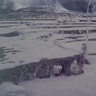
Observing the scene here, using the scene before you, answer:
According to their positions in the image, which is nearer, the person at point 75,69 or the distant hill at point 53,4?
the person at point 75,69

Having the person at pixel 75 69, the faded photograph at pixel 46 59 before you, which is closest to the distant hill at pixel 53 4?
the faded photograph at pixel 46 59

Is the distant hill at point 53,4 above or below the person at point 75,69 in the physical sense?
above

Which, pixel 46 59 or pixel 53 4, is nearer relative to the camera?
pixel 46 59

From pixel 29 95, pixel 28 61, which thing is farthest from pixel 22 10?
pixel 29 95

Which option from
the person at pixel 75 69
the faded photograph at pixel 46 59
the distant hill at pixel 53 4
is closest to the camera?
the faded photograph at pixel 46 59

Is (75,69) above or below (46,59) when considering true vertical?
below

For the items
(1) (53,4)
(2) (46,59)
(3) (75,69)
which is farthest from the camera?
(1) (53,4)

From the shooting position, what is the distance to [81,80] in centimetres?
Answer: 492

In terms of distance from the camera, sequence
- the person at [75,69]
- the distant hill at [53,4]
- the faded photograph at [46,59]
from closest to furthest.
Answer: the faded photograph at [46,59] → the person at [75,69] → the distant hill at [53,4]

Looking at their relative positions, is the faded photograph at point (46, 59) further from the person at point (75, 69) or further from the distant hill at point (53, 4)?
the distant hill at point (53, 4)

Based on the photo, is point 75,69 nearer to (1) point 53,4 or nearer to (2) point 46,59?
(2) point 46,59

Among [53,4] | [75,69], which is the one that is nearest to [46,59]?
[75,69]

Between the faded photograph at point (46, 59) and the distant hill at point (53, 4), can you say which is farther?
the distant hill at point (53, 4)

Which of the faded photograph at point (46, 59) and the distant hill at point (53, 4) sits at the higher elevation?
the distant hill at point (53, 4)
